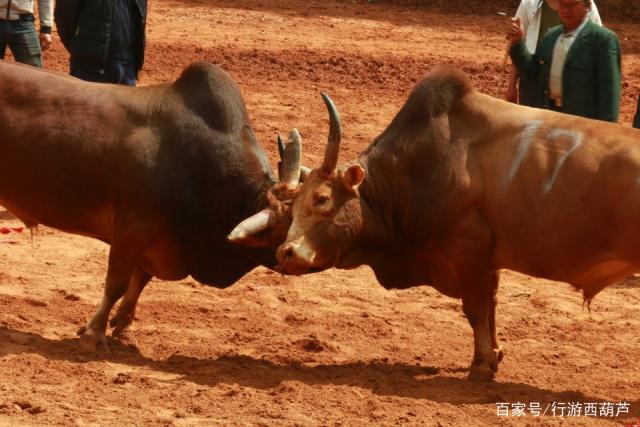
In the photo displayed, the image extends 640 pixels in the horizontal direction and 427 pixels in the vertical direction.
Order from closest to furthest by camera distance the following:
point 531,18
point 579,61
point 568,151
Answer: point 568,151 → point 579,61 → point 531,18

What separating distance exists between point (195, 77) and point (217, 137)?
0.50m

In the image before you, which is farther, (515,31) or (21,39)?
(21,39)

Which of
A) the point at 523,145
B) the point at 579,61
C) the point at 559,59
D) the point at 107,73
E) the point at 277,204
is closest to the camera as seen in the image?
the point at 523,145

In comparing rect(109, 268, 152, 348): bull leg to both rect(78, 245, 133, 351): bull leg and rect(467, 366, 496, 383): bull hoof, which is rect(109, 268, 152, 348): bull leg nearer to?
rect(78, 245, 133, 351): bull leg

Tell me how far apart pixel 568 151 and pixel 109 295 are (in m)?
3.03

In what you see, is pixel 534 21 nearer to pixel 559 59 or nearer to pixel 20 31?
pixel 559 59

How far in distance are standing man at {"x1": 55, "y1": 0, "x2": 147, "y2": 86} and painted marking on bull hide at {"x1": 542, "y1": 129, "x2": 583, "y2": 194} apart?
4.14 m

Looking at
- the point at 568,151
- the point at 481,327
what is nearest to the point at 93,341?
Result: the point at 481,327

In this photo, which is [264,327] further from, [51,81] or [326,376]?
[51,81]

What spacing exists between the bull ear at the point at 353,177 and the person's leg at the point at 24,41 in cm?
430

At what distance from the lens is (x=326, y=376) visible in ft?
26.6

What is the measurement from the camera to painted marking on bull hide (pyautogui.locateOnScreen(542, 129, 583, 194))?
7.77 metres

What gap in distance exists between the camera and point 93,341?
8422 millimetres

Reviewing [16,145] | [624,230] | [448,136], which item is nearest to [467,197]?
[448,136]
